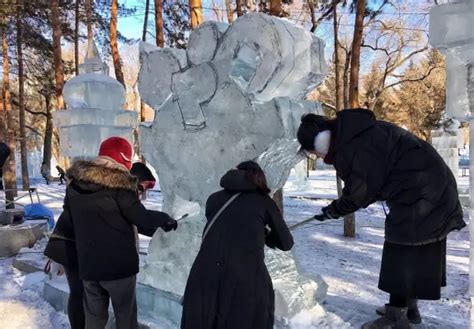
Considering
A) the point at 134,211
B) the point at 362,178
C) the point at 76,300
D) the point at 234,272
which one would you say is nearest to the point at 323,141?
the point at 362,178

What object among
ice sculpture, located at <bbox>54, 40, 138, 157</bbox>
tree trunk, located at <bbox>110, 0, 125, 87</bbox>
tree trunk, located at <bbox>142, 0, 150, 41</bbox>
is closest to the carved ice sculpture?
tree trunk, located at <bbox>110, 0, 125, 87</bbox>

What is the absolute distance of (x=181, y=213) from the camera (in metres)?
3.88

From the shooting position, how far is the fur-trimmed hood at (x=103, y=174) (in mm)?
2633

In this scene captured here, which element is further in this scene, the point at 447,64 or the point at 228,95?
the point at 228,95

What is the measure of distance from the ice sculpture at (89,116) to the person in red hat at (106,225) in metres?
1.95

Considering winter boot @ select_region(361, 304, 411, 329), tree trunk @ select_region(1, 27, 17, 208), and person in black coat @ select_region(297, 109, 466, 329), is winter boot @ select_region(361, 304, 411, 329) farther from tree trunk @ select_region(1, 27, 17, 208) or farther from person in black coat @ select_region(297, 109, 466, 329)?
tree trunk @ select_region(1, 27, 17, 208)

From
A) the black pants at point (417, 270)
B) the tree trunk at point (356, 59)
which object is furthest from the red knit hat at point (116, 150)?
the tree trunk at point (356, 59)

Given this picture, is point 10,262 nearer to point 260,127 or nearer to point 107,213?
point 107,213

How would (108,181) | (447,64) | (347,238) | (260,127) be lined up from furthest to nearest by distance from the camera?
(347,238), (260,127), (108,181), (447,64)

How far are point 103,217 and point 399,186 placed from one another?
1.82 m

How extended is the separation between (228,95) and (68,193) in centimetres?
136

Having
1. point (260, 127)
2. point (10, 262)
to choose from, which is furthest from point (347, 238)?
point (10, 262)

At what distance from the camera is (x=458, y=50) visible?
6.53 feet

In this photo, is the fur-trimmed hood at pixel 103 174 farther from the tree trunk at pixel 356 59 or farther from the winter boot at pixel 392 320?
the tree trunk at pixel 356 59
